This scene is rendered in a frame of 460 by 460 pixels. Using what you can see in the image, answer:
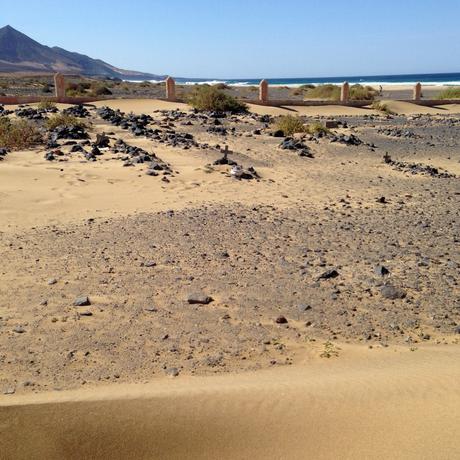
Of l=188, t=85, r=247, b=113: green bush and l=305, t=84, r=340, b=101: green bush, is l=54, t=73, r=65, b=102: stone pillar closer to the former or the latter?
l=188, t=85, r=247, b=113: green bush

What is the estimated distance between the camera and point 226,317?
5125mm

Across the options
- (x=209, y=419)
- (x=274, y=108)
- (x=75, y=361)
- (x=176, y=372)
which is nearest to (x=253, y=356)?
(x=176, y=372)

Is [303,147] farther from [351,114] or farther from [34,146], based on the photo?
[351,114]

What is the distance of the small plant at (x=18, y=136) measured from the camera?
14.8 m

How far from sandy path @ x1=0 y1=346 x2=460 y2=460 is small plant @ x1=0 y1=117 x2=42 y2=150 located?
12291 millimetres

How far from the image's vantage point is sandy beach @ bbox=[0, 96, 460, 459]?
343 centimetres

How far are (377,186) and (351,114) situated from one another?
1903 cm

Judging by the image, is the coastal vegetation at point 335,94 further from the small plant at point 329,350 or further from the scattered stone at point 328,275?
the small plant at point 329,350

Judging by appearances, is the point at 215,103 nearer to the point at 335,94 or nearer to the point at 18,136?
the point at 18,136

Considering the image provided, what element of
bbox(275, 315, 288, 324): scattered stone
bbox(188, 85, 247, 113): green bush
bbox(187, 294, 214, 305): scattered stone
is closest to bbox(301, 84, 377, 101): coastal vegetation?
bbox(188, 85, 247, 113): green bush

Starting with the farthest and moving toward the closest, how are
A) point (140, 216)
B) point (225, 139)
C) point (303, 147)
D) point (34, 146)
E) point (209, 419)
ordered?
point (225, 139), point (303, 147), point (34, 146), point (140, 216), point (209, 419)

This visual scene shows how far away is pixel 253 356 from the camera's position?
4.47 m

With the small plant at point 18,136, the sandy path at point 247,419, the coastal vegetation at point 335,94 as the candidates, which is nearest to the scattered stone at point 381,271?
the sandy path at point 247,419

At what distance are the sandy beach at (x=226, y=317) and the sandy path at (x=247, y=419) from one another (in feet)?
0.04
